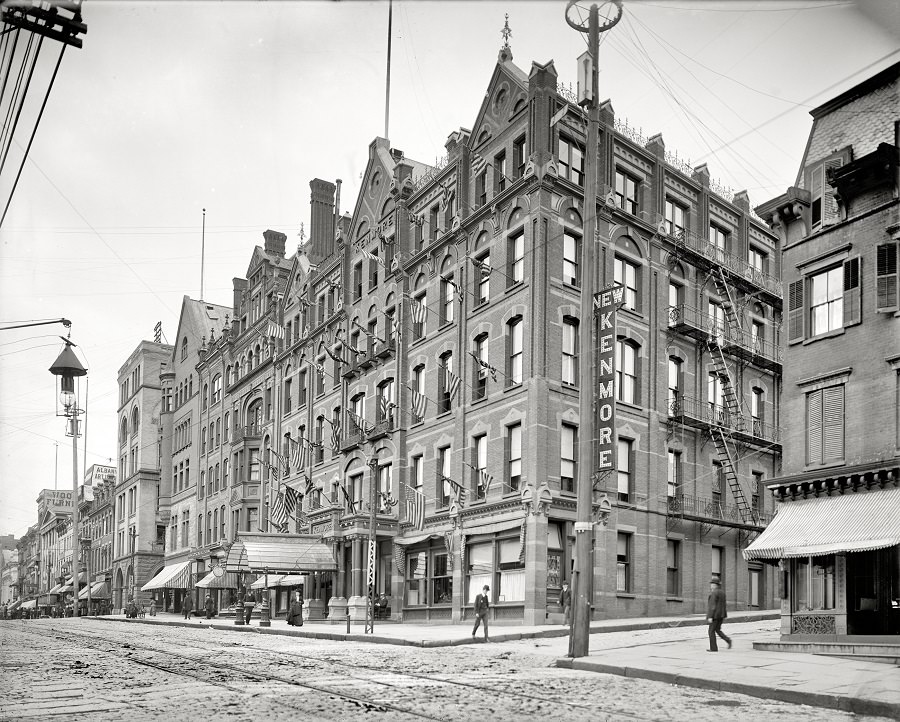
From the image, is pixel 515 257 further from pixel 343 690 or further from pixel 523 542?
pixel 343 690

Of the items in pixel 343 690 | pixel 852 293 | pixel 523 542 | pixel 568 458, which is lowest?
pixel 343 690

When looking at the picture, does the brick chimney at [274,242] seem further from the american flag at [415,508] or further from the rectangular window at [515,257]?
the rectangular window at [515,257]

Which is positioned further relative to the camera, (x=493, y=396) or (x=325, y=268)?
(x=325, y=268)

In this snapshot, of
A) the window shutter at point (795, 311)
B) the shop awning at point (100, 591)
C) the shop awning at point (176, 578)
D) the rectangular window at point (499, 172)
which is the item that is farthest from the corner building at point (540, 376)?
the shop awning at point (100, 591)

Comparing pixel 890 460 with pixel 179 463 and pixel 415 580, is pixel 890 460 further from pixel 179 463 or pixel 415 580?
pixel 179 463

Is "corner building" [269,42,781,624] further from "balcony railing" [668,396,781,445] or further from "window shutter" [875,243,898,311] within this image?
"window shutter" [875,243,898,311]

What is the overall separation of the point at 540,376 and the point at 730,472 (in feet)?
38.4

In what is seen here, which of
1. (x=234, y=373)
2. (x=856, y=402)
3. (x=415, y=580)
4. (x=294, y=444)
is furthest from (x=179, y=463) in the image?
(x=856, y=402)

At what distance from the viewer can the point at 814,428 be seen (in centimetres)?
2367

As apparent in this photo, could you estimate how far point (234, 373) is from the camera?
6838 cm

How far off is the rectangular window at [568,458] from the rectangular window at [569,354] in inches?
67.4

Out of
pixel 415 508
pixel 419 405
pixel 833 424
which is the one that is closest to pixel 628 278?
pixel 419 405

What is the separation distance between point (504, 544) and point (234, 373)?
125ft

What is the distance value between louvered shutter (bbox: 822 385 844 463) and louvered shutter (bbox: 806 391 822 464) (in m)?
0.15
